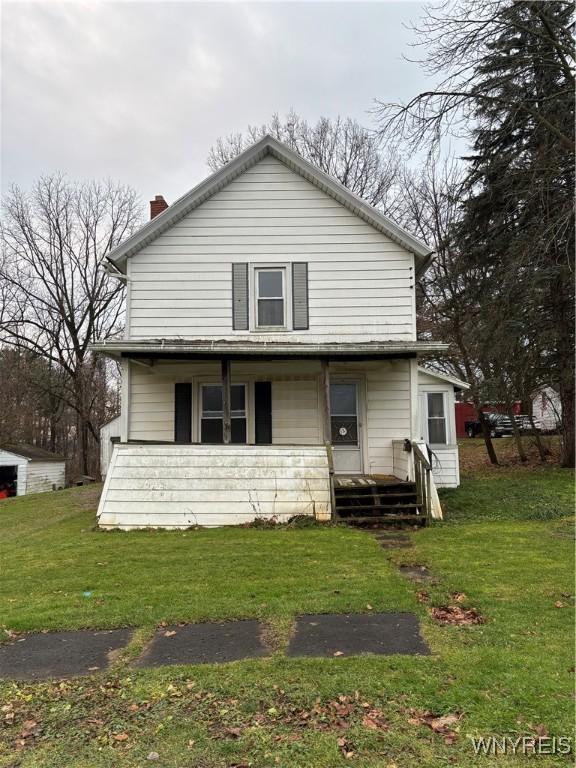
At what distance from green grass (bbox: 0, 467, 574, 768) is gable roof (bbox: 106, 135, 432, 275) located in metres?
6.17

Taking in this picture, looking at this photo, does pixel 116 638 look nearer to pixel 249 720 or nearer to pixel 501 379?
pixel 249 720

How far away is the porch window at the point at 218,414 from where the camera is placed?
11.3 metres

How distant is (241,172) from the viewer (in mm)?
11211

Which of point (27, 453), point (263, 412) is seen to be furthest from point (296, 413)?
point (27, 453)

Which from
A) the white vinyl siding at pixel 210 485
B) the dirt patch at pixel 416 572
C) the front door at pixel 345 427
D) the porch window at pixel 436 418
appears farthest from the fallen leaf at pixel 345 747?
the porch window at pixel 436 418

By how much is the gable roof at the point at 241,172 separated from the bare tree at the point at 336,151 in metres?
15.4

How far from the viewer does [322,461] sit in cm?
930

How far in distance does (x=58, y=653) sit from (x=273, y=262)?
884cm

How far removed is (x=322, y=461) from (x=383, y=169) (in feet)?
68.5

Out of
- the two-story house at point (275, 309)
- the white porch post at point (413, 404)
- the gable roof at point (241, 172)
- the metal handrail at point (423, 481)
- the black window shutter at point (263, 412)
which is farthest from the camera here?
the black window shutter at point (263, 412)

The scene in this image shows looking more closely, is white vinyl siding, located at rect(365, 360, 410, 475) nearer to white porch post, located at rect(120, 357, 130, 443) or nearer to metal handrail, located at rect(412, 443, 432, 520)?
metal handrail, located at rect(412, 443, 432, 520)

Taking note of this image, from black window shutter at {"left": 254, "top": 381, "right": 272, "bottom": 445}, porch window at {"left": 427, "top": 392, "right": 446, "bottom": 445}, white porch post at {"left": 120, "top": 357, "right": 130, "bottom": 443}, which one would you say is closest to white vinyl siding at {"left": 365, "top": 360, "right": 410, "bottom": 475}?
black window shutter at {"left": 254, "top": 381, "right": 272, "bottom": 445}

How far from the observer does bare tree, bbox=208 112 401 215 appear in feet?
83.4

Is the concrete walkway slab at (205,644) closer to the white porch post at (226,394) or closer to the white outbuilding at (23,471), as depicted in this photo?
the white porch post at (226,394)
